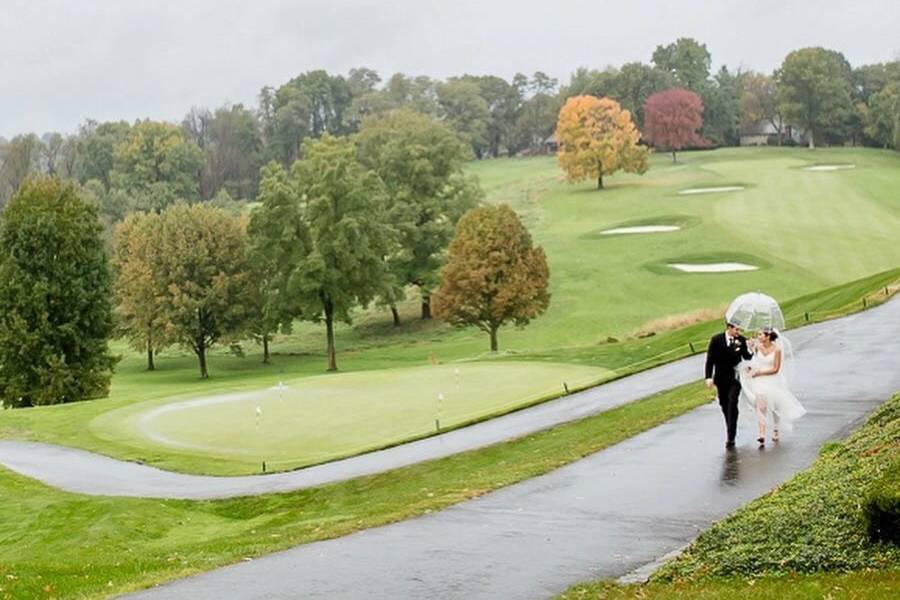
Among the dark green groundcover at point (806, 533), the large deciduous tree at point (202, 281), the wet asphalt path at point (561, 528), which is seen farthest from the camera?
the large deciduous tree at point (202, 281)

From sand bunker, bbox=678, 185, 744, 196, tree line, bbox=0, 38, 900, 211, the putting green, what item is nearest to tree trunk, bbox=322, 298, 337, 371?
the putting green

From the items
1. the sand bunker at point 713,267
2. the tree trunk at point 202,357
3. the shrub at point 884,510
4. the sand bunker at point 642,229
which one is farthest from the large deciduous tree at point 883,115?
the shrub at point 884,510

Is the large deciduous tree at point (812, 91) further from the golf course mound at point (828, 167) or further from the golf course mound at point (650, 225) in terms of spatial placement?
the golf course mound at point (650, 225)

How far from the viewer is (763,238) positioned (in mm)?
77875

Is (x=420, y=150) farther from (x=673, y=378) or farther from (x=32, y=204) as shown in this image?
(x=673, y=378)

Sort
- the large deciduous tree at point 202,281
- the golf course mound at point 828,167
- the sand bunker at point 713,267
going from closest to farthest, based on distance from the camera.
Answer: the large deciduous tree at point 202,281 < the sand bunker at point 713,267 < the golf course mound at point 828,167

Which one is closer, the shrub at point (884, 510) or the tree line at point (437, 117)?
the shrub at point (884, 510)

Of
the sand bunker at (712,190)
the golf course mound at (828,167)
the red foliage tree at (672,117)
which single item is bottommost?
the sand bunker at (712,190)

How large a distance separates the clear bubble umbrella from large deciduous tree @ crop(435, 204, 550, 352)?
3848 centimetres

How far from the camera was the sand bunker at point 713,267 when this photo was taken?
70250 mm

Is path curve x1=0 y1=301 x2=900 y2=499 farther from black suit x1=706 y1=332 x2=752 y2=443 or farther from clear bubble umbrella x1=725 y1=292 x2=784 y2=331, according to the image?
clear bubble umbrella x1=725 y1=292 x2=784 y2=331

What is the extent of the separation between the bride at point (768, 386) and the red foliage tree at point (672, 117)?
125043 mm

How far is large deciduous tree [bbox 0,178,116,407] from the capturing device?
5297 centimetres

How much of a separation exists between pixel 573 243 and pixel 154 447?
→ 59.1 meters
